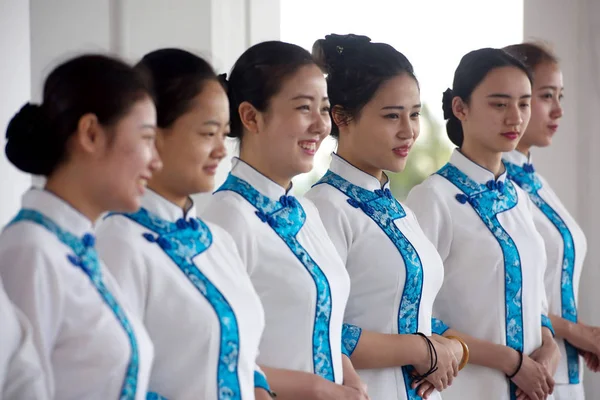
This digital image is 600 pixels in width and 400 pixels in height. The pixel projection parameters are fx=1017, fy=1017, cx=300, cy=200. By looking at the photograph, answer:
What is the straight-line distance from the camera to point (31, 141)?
1607mm

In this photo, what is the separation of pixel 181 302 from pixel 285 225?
0.46m

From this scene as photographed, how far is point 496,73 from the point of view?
2.94m

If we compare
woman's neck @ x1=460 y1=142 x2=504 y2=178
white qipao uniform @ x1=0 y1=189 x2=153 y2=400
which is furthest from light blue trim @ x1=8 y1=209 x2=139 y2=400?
woman's neck @ x1=460 y1=142 x2=504 y2=178

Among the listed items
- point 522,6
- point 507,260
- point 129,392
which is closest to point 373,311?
point 507,260

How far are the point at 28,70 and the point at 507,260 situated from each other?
4.52ft

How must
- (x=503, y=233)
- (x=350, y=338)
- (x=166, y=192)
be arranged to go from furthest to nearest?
(x=503, y=233)
(x=350, y=338)
(x=166, y=192)

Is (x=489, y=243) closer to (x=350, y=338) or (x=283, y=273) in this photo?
(x=350, y=338)

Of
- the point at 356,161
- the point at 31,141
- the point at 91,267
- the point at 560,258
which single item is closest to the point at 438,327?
the point at 356,161

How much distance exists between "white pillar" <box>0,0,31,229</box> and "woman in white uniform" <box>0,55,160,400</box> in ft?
2.67

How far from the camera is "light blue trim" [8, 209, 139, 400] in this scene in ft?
5.22

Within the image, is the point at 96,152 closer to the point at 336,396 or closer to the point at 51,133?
the point at 51,133

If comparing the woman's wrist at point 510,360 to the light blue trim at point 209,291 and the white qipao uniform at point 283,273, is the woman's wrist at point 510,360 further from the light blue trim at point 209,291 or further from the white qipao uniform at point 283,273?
the light blue trim at point 209,291

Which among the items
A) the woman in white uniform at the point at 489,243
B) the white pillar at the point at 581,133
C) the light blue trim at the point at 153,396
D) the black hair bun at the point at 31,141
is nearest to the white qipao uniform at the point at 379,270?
the woman in white uniform at the point at 489,243

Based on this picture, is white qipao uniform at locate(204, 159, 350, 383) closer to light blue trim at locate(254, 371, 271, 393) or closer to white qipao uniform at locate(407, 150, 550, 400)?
light blue trim at locate(254, 371, 271, 393)
